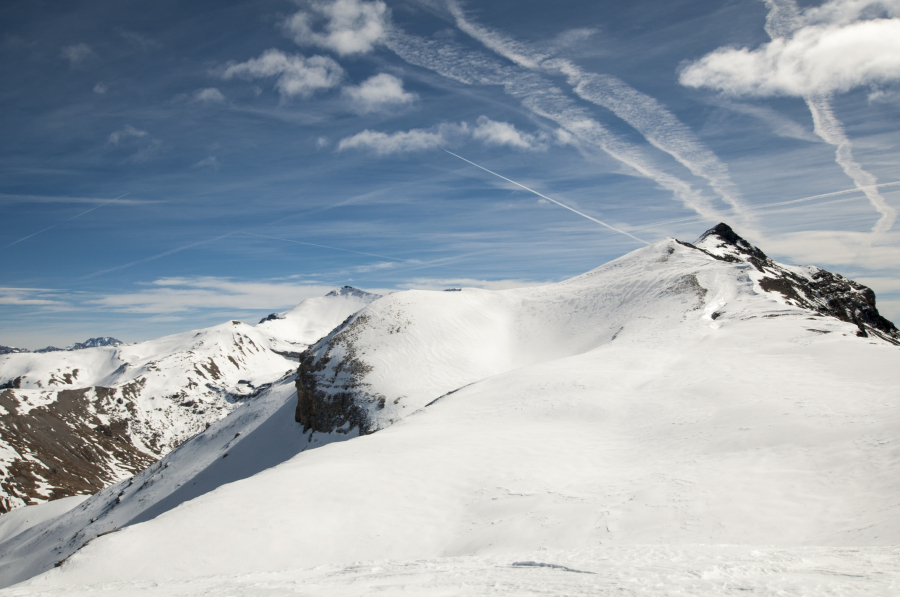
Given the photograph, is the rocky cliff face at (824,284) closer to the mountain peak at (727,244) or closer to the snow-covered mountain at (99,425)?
the mountain peak at (727,244)

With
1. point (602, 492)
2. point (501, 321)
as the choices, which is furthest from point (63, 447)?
point (602, 492)

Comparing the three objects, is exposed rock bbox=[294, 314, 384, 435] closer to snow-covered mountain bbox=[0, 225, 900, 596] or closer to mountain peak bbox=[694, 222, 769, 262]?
snow-covered mountain bbox=[0, 225, 900, 596]

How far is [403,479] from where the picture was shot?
15.4 meters

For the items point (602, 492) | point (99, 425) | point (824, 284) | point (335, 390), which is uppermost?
point (824, 284)

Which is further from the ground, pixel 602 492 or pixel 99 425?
pixel 602 492

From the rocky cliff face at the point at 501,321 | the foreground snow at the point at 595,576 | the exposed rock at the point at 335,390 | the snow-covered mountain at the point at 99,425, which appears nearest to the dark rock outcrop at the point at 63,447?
the snow-covered mountain at the point at 99,425

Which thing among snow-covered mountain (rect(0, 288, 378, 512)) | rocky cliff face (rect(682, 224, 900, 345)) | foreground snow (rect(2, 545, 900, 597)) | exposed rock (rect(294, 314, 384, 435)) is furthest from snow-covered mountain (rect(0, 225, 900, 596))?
snow-covered mountain (rect(0, 288, 378, 512))

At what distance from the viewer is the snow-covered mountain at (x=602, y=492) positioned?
8047 millimetres

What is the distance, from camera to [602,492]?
12977 millimetres

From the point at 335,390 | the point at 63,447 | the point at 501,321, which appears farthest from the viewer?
the point at 63,447

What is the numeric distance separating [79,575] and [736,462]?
60.3ft

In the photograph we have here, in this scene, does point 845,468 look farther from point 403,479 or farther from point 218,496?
point 218,496

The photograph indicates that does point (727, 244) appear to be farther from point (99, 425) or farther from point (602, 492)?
point (99, 425)

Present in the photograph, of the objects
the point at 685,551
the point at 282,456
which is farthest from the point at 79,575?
the point at 282,456
